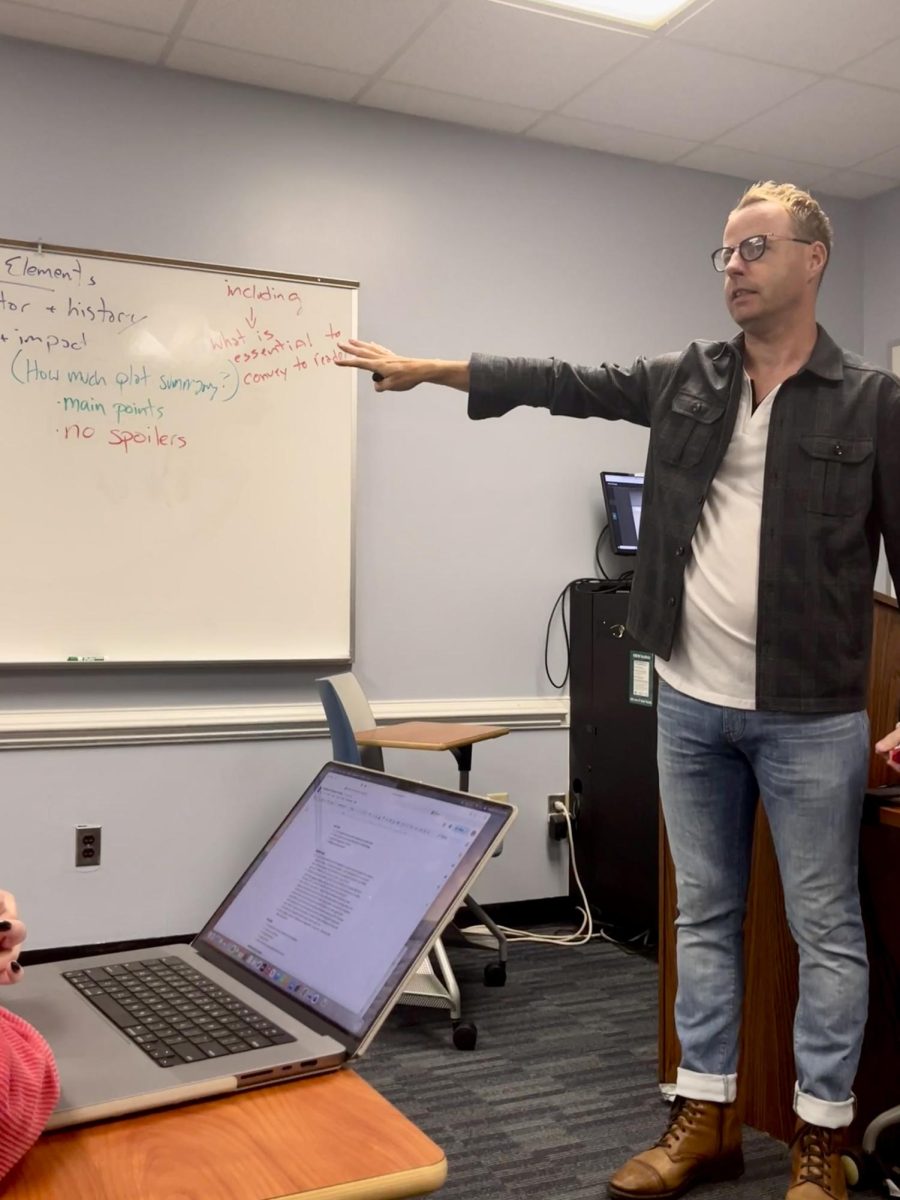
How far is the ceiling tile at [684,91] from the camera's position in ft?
10.00

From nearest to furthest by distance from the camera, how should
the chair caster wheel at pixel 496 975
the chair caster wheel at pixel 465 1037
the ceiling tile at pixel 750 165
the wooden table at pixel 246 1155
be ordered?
the wooden table at pixel 246 1155 < the chair caster wheel at pixel 465 1037 < the chair caster wheel at pixel 496 975 < the ceiling tile at pixel 750 165

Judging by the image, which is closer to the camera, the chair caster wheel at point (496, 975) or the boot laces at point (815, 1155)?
the boot laces at point (815, 1155)

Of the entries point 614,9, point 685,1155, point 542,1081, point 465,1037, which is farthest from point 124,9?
point 685,1155

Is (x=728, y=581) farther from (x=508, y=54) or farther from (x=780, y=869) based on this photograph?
(x=508, y=54)

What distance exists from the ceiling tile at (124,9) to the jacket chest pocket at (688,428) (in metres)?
1.81

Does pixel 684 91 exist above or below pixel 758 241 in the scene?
above

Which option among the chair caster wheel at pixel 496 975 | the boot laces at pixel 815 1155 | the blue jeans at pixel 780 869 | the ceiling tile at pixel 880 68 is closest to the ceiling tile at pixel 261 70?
the ceiling tile at pixel 880 68

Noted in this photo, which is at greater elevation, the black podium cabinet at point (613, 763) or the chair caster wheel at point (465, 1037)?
the black podium cabinet at point (613, 763)

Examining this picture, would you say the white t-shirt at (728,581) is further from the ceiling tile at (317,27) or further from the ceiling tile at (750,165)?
the ceiling tile at (750,165)

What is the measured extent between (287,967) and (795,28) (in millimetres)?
2829

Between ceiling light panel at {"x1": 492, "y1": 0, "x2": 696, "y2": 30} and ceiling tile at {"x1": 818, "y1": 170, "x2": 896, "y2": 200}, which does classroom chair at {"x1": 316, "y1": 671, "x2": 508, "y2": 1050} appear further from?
ceiling tile at {"x1": 818, "y1": 170, "x2": 896, "y2": 200}

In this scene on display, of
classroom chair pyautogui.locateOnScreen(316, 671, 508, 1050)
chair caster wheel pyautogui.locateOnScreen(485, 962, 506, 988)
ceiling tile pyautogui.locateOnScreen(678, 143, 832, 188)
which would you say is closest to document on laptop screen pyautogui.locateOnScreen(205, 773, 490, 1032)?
classroom chair pyautogui.locateOnScreen(316, 671, 508, 1050)

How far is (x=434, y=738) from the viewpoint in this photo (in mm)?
2730

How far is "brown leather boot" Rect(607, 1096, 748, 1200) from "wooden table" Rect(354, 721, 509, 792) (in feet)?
3.46
